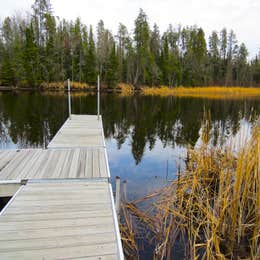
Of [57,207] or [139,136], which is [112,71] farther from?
[57,207]

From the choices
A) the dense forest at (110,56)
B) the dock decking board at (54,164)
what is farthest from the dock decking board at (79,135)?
the dense forest at (110,56)

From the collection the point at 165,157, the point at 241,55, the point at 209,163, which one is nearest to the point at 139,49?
the point at 241,55

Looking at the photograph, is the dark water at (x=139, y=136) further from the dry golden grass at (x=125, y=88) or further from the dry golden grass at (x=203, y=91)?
the dry golden grass at (x=203, y=91)

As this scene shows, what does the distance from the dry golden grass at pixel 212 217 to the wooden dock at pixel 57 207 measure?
46 cm

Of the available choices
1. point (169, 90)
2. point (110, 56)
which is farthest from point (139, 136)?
point (169, 90)

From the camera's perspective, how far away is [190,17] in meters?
32.1

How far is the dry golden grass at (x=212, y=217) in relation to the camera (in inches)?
71.7

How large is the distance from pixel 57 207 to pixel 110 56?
77.8ft

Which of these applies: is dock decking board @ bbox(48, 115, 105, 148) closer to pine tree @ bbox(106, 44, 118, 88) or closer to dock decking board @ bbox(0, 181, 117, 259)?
dock decking board @ bbox(0, 181, 117, 259)

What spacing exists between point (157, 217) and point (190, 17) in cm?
3570

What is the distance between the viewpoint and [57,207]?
197 centimetres

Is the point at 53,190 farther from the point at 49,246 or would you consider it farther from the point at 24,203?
the point at 49,246

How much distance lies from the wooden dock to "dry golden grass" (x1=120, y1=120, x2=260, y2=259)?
1.51 feet

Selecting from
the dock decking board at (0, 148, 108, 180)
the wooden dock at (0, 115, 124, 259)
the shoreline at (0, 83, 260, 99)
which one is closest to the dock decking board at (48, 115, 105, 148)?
the dock decking board at (0, 148, 108, 180)
